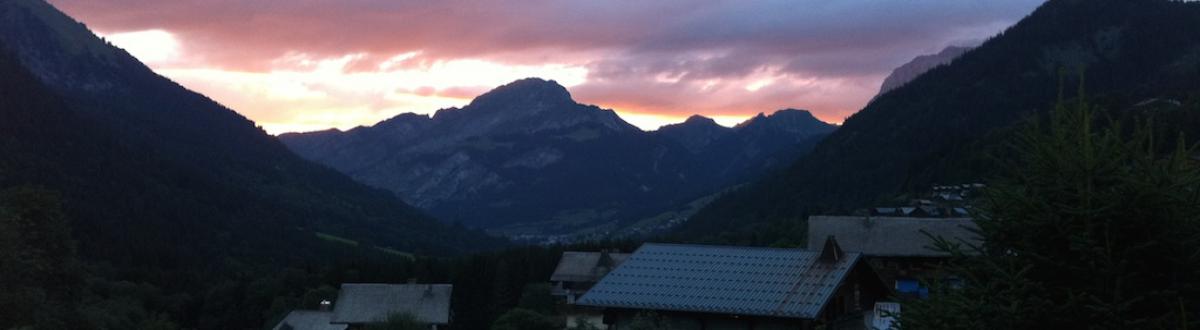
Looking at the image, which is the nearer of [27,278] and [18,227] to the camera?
[27,278]

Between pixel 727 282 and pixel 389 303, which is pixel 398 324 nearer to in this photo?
pixel 389 303

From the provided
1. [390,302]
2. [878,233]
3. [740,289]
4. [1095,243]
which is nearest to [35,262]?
[740,289]

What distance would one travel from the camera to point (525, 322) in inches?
2822

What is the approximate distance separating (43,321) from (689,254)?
26.6m

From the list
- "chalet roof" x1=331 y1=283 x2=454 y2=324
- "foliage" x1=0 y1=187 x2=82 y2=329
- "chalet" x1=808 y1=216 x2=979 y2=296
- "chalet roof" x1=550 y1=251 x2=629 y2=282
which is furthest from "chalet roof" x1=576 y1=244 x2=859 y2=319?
"chalet roof" x1=550 y1=251 x2=629 y2=282

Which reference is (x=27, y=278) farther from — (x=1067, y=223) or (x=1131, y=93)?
(x=1131, y=93)

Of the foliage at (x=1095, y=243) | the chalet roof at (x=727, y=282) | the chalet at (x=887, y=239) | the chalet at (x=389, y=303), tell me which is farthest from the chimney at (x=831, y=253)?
the chalet at (x=389, y=303)

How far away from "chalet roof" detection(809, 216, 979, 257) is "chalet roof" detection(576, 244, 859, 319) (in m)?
25.5

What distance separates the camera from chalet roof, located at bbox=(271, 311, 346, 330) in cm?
9394

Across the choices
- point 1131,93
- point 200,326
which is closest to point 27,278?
point 200,326

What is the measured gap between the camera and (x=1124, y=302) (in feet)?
37.9

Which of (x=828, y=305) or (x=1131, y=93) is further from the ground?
(x=1131, y=93)

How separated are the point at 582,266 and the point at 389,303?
19269mm

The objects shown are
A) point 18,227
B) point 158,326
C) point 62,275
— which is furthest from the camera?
point 158,326
